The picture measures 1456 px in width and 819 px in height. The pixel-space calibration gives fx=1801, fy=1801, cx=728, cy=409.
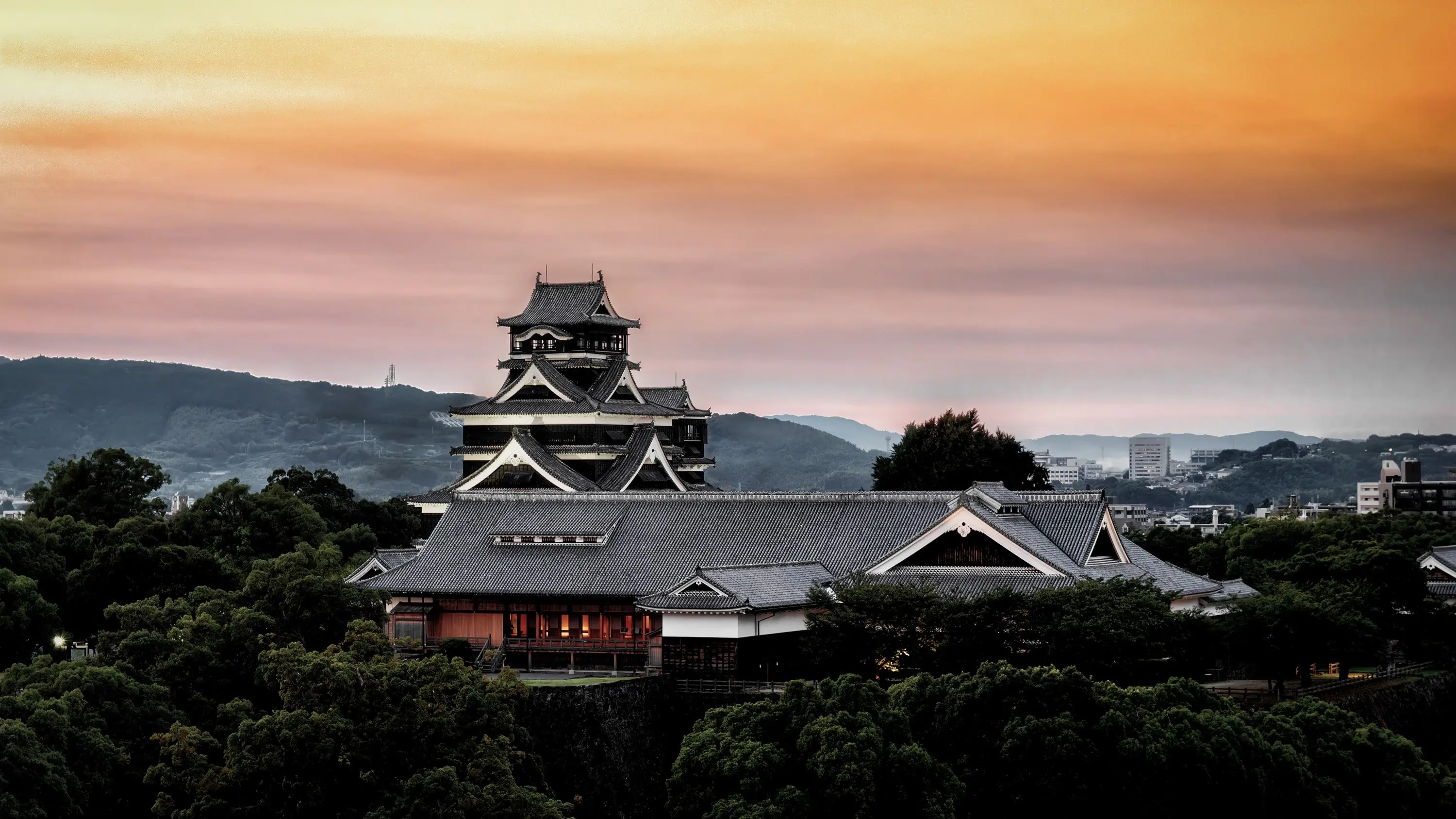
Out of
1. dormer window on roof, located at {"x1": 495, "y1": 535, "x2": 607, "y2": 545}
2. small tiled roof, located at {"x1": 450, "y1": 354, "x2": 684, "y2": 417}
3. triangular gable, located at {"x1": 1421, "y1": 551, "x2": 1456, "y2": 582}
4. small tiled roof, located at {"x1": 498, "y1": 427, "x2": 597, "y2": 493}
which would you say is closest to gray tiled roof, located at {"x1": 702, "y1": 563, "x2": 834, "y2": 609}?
dormer window on roof, located at {"x1": 495, "y1": 535, "x2": 607, "y2": 545}

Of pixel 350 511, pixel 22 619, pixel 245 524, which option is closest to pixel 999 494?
pixel 22 619

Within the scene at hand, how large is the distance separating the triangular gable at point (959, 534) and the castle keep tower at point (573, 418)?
2031cm

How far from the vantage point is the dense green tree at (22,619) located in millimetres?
44375

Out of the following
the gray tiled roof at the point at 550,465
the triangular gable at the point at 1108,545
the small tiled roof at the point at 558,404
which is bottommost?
the triangular gable at the point at 1108,545

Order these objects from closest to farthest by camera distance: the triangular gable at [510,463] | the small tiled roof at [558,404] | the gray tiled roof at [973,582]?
the gray tiled roof at [973,582] < the triangular gable at [510,463] < the small tiled roof at [558,404]

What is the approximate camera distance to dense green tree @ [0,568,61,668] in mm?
44375

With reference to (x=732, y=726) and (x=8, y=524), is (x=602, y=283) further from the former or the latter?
(x=732, y=726)

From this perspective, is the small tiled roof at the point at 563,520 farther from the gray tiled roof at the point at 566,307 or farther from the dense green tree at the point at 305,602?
the gray tiled roof at the point at 566,307

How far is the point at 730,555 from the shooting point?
1870 inches

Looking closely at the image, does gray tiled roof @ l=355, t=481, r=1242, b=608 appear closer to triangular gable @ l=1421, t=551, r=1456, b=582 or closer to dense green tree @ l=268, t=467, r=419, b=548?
triangular gable @ l=1421, t=551, r=1456, b=582

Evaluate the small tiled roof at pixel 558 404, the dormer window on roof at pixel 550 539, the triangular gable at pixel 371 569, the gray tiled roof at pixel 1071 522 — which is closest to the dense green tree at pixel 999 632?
the gray tiled roof at pixel 1071 522

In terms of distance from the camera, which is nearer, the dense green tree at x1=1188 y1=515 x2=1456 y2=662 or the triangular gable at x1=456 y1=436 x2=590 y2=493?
the dense green tree at x1=1188 y1=515 x2=1456 y2=662

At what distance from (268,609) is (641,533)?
11168 mm

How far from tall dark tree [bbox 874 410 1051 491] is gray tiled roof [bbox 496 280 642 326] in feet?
47.6
